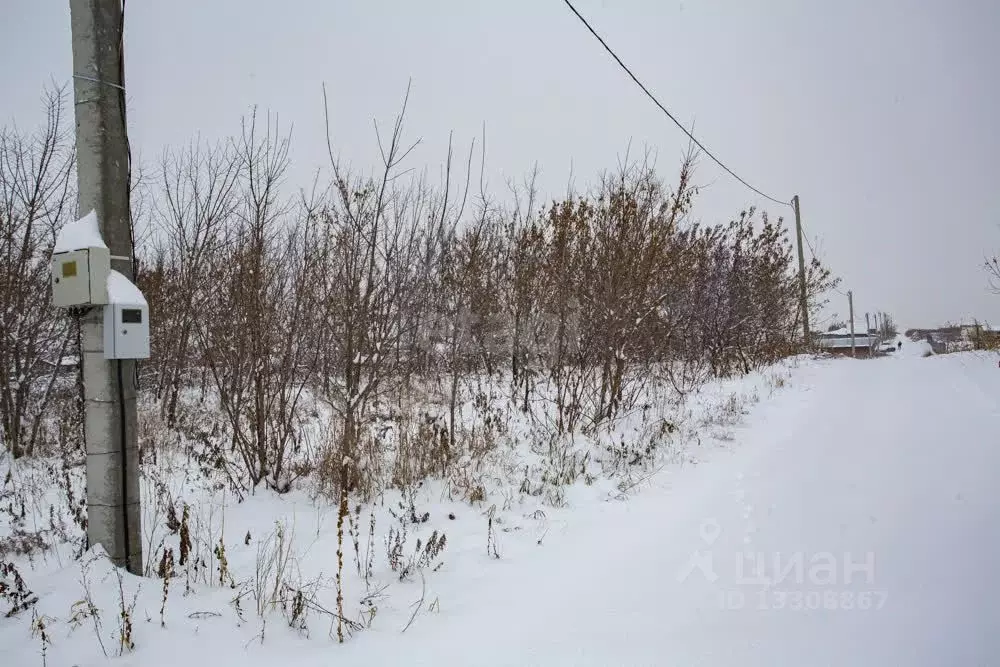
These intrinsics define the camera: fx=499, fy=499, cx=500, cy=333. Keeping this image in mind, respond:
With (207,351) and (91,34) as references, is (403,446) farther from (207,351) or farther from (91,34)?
(91,34)

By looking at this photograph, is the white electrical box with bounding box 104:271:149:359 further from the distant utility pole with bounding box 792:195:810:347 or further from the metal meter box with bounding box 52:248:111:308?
the distant utility pole with bounding box 792:195:810:347

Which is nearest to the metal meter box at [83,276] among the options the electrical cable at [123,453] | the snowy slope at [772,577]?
the electrical cable at [123,453]

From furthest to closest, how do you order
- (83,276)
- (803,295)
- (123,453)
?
1. (803,295)
2. (123,453)
3. (83,276)

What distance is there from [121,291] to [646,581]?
2907mm

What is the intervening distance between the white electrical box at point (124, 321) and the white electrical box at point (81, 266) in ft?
0.13

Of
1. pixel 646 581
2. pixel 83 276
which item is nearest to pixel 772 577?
pixel 646 581

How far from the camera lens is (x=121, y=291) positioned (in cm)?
237

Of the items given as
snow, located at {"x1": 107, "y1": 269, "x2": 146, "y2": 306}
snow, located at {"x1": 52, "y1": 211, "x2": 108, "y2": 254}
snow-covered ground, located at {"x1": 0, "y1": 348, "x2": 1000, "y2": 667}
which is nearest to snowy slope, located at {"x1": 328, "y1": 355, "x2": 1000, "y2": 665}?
snow-covered ground, located at {"x1": 0, "y1": 348, "x2": 1000, "y2": 667}

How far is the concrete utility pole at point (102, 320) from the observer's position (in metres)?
2.38

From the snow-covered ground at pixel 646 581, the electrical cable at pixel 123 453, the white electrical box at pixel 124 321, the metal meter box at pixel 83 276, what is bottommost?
the snow-covered ground at pixel 646 581

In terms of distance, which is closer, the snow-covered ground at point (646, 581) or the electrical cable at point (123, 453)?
the snow-covered ground at point (646, 581)

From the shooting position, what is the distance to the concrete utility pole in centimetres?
238

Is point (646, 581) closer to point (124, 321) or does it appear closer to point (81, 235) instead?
point (124, 321)

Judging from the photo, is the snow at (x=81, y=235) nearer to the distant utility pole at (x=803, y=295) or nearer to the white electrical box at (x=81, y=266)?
the white electrical box at (x=81, y=266)
